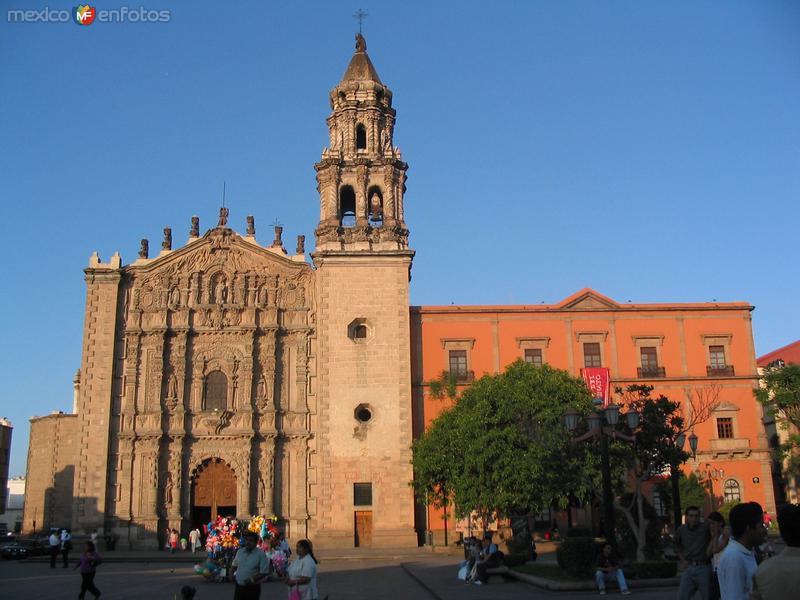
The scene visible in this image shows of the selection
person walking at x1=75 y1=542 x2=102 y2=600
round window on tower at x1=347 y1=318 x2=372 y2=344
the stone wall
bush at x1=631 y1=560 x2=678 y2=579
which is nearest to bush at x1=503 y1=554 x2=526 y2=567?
bush at x1=631 y1=560 x2=678 y2=579

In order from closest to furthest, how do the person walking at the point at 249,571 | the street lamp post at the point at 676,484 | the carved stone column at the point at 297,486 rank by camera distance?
the person walking at the point at 249,571 < the street lamp post at the point at 676,484 < the carved stone column at the point at 297,486

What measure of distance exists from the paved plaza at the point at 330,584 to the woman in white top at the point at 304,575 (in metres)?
7.03

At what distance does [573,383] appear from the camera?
32625mm

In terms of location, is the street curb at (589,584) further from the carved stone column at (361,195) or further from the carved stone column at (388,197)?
the carved stone column at (361,195)

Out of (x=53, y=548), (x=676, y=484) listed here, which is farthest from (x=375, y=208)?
(x=676, y=484)

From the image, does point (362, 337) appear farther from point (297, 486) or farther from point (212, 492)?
point (212, 492)

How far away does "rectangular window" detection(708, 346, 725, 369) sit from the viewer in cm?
4019

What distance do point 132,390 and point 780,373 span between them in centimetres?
3063

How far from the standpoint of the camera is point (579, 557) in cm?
1930

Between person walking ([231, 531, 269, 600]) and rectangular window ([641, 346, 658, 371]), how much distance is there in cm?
3161

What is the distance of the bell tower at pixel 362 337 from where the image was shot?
119ft

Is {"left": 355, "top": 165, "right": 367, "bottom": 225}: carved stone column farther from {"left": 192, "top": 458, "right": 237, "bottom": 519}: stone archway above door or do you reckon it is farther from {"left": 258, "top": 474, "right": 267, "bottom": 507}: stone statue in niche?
{"left": 192, "top": 458, "right": 237, "bottom": 519}: stone archway above door

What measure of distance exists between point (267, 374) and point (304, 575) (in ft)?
94.5

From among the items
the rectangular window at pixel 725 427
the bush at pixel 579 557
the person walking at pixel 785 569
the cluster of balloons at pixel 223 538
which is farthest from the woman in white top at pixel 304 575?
the rectangular window at pixel 725 427
